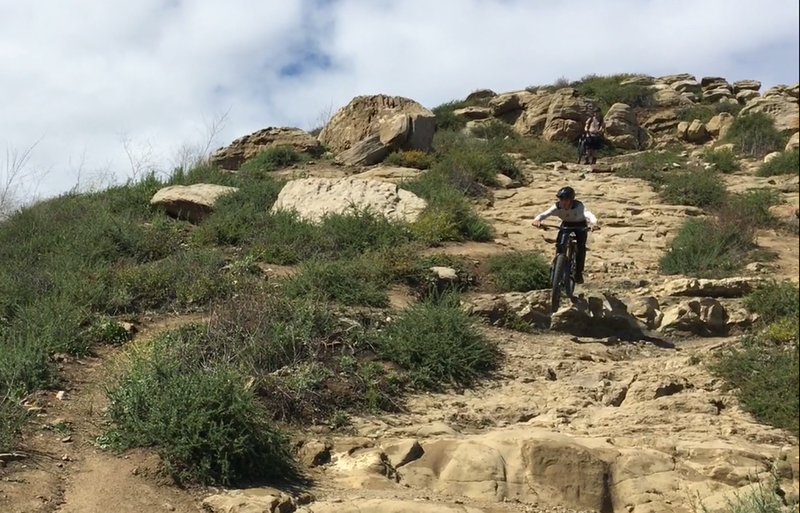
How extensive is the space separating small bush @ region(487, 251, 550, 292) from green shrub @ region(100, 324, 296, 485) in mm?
5083

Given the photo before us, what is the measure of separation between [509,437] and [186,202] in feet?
30.8

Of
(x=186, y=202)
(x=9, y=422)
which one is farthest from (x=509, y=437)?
(x=186, y=202)

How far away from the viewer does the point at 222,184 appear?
51.6ft

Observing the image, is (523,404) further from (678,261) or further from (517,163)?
(517,163)

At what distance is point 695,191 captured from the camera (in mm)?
15391

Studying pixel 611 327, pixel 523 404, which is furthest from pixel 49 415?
pixel 611 327

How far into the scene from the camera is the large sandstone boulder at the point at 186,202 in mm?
13516

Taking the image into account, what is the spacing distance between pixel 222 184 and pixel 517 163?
765 cm

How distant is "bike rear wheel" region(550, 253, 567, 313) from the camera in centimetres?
852

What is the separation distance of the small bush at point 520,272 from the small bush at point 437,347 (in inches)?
93.1

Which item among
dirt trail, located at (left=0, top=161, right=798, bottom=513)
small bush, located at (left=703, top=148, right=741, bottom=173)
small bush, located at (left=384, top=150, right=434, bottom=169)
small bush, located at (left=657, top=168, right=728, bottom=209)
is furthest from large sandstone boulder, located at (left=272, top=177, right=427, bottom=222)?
small bush, located at (left=703, top=148, right=741, bottom=173)

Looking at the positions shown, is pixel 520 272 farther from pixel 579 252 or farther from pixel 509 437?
pixel 509 437

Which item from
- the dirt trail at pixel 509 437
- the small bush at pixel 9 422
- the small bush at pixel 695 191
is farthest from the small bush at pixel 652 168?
the small bush at pixel 9 422

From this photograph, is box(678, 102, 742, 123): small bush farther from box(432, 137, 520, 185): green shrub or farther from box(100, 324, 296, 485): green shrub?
box(100, 324, 296, 485): green shrub
